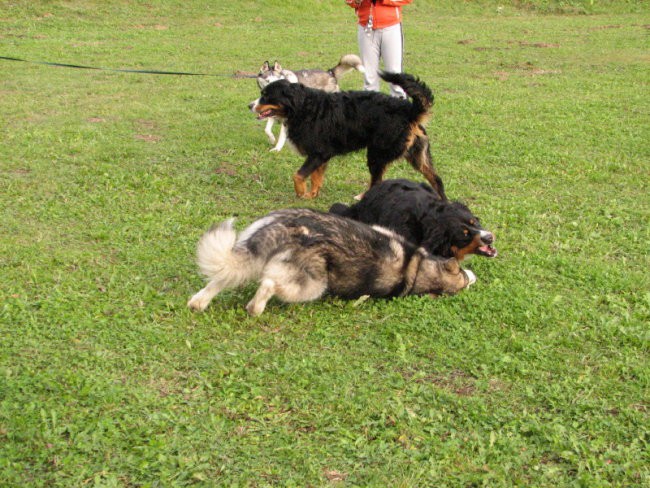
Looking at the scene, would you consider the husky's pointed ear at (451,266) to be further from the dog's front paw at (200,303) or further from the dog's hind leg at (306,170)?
the dog's hind leg at (306,170)

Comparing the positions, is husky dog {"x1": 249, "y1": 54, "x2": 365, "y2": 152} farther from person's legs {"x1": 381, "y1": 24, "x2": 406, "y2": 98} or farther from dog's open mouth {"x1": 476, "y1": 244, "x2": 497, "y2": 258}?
dog's open mouth {"x1": 476, "y1": 244, "x2": 497, "y2": 258}

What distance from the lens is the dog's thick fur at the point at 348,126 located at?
22.1 feet

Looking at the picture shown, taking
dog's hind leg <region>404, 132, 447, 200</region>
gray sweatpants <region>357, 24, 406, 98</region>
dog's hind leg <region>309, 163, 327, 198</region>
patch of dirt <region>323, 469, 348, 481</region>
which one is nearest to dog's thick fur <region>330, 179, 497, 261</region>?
dog's hind leg <region>404, 132, 447, 200</region>

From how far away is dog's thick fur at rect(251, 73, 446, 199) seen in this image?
6.75 metres

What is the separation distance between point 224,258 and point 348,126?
3124 millimetres

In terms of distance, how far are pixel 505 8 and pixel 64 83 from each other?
19357 mm

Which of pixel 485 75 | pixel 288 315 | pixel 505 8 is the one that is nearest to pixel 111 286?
pixel 288 315

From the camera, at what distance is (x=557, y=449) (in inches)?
133

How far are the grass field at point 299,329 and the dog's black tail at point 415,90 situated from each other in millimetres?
1293

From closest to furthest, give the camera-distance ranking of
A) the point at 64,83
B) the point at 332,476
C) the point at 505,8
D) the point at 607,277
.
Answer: the point at 332,476
the point at 607,277
the point at 64,83
the point at 505,8

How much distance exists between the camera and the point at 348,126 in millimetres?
6988

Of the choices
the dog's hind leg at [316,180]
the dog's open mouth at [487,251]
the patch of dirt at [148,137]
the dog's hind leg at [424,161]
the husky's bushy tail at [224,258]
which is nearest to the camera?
the husky's bushy tail at [224,258]

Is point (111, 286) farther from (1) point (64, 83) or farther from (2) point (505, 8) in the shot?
(2) point (505, 8)

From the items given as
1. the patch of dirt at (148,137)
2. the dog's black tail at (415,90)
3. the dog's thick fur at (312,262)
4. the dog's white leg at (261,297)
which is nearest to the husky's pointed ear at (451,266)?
the dog's thick fur at (312,262)
